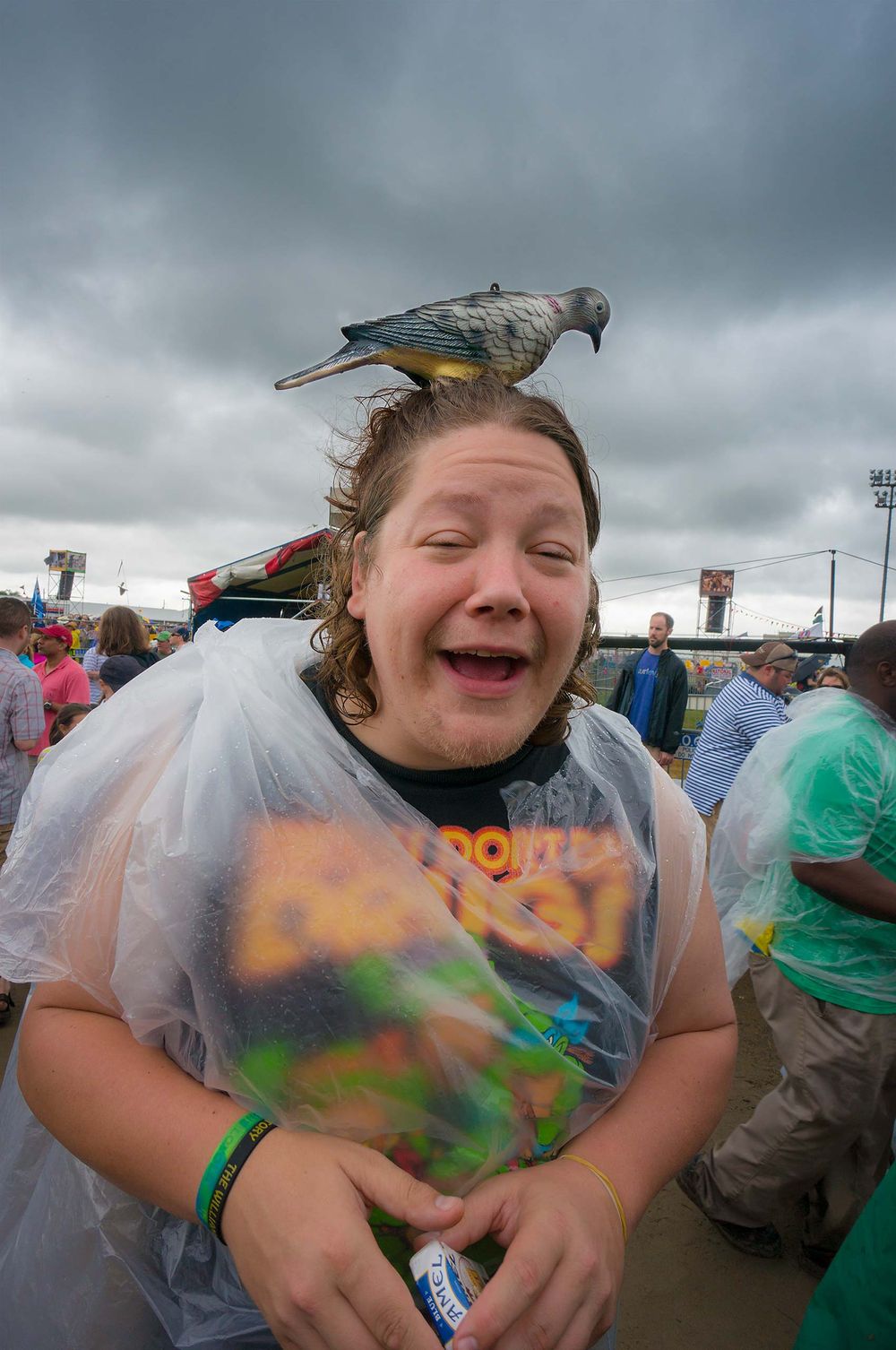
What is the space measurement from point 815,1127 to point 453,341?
2272 millimetres

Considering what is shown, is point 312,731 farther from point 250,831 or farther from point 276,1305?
point 276,1305

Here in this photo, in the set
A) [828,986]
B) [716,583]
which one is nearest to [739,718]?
[828,986]

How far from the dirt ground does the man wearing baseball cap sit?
3.96 metres

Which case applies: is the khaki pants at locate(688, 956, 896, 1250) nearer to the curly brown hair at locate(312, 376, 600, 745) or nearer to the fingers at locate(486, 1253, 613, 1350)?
the curly brown hair at locate(312, 376, 600, 745)

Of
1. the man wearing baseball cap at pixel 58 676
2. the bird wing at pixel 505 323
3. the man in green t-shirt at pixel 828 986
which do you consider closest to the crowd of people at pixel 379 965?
the bird wing at pixel 505 323

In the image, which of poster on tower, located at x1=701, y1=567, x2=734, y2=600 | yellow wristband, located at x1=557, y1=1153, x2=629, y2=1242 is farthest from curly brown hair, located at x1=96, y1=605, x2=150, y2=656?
poster on tower, located at x1=701, y1=567, x2=734, y2=600

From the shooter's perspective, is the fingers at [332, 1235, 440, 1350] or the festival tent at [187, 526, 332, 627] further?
the festival tent at [187, 526, 332, 627]

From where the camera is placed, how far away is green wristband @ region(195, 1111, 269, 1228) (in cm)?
83

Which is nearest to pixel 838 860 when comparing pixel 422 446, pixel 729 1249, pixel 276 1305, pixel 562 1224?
pixel 729 1249

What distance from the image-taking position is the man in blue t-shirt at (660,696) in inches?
244

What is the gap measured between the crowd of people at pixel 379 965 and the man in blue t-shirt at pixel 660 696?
5.07 metres

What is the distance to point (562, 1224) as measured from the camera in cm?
84

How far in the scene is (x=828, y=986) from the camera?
2.10 metres

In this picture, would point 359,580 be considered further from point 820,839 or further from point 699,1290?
point 699,1290
